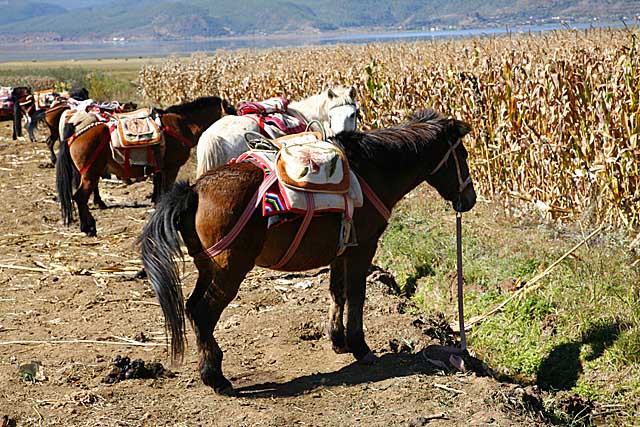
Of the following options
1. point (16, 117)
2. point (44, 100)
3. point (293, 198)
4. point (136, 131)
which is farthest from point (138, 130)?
point (16, 117)

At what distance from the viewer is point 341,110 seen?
8.44 meters

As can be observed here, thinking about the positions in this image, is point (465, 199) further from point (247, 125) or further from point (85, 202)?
point (85, 202)

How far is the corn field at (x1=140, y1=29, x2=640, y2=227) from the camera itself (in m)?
7.84

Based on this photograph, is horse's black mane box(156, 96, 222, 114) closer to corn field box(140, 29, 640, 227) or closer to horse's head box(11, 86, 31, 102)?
corn field box(140, 29, 640, 227)

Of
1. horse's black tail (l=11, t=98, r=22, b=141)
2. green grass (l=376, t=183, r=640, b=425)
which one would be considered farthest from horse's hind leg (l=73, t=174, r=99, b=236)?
horse's black tail (l=11, t=98, r=22, b=141)

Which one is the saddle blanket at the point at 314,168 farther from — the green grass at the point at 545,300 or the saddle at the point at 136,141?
the saddle at the point at 136,141

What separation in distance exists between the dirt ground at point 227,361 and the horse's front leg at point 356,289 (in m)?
0.22

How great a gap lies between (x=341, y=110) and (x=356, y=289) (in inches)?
129

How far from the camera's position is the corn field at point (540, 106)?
25.7 feet

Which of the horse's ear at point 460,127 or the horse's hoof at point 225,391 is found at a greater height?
the horse's ear at point 460,127

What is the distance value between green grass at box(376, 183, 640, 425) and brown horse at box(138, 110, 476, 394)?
1358 mm

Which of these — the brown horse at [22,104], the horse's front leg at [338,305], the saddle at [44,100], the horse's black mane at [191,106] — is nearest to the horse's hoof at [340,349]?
the horse's front leg at [338,305]

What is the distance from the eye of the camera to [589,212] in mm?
7926

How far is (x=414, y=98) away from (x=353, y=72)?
242 centimetres
